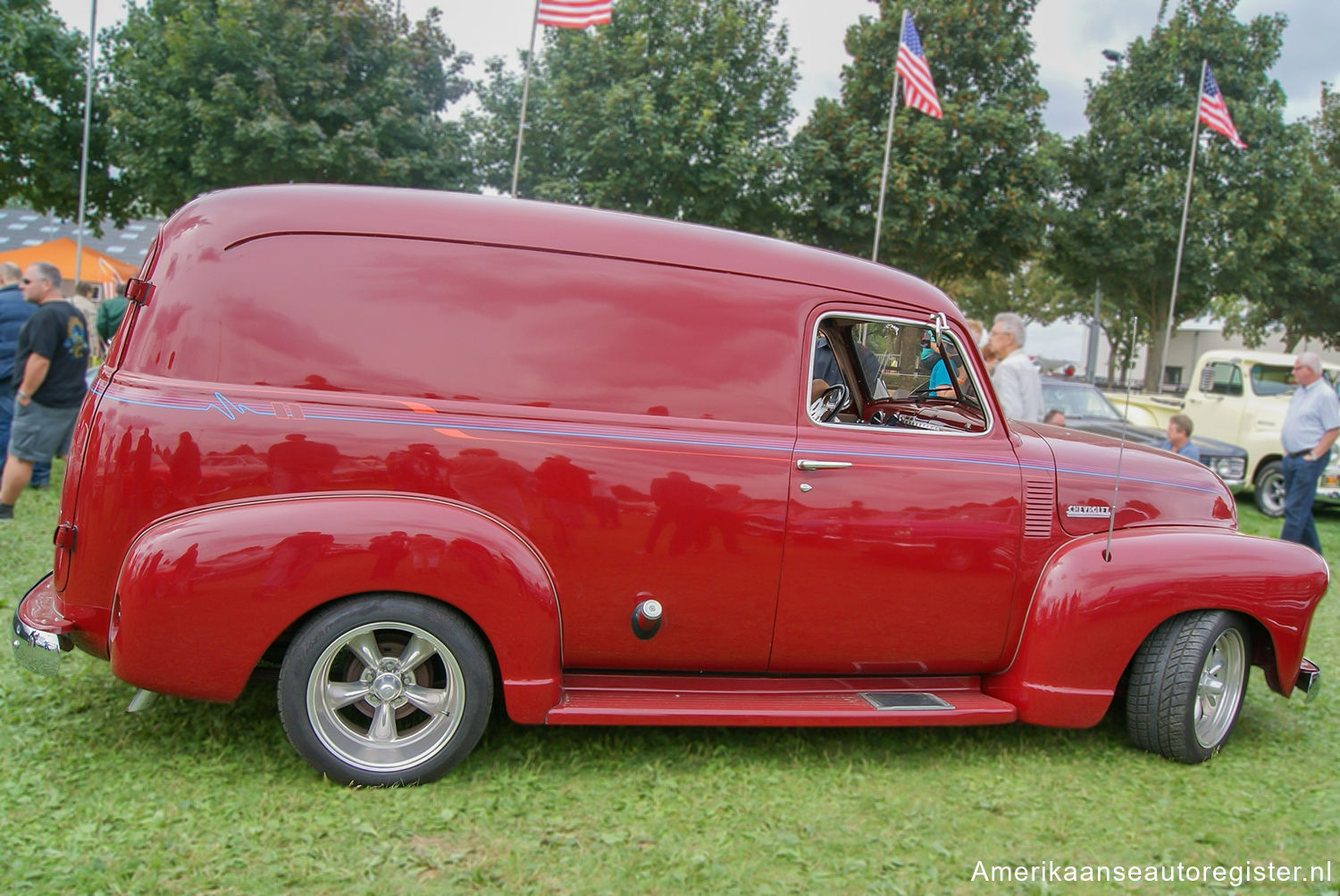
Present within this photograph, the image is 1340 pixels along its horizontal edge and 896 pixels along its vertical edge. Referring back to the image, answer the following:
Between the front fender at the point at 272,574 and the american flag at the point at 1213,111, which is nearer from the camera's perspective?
the front fender at the point at 272,574

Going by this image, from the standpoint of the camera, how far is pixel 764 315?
3.65 metres

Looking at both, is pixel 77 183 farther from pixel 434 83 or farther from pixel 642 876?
pixel 642 876

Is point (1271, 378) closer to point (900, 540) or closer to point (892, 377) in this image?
point (892, 377)

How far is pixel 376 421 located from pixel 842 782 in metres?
2.20

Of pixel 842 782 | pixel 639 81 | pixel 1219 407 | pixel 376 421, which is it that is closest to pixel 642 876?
pixel 842 782

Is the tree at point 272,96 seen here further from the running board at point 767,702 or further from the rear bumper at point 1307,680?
the rear bumper at point 1307,680

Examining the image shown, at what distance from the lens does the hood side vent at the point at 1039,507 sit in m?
3.82

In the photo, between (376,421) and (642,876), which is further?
(376,421)

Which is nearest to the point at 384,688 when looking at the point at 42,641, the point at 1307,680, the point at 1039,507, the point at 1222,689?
the point at 42,641

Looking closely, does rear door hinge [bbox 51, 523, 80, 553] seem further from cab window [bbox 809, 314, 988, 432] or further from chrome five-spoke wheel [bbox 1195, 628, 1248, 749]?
chrome five-spoke wheel [bbox 1195, 628, 1248, 749]

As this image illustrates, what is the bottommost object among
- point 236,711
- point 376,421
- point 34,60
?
point 236,711

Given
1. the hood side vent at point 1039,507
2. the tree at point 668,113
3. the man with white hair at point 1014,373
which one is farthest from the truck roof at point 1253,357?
the hood side vent at point 1039,507

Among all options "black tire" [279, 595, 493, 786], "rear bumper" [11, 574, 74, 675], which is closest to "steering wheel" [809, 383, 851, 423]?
"black tire" [279, 595, 493, 786]

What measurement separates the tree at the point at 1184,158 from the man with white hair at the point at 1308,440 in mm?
12932
